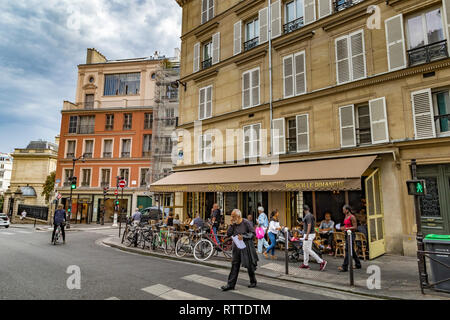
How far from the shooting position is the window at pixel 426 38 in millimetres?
9359

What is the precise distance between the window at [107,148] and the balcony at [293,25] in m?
25.1

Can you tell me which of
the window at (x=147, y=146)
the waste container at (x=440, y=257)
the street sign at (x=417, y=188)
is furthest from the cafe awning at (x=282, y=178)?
the window at (x=147, y=146)

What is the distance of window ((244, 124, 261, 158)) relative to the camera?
1372 centimetres

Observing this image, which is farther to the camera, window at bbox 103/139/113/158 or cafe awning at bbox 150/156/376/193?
window at bbox 103/139/113/158

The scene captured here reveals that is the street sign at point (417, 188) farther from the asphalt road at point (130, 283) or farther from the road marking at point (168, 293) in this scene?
the road marking at point (168, 293)

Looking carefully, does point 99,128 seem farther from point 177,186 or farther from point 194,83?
point 177,186

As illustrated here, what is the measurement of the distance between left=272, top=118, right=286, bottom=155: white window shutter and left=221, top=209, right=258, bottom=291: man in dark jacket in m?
7.30

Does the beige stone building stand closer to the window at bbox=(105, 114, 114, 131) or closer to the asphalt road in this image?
the asphalt road

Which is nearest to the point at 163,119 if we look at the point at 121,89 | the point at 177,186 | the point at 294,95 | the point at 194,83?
the point at 121,89

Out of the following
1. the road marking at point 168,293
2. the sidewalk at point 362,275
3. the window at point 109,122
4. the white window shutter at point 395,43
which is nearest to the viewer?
the road marking at point 168,293

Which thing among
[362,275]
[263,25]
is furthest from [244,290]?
[263,25]

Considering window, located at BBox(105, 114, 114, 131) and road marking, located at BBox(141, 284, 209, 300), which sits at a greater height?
window, located at BBox(105, 114, 114, 131)

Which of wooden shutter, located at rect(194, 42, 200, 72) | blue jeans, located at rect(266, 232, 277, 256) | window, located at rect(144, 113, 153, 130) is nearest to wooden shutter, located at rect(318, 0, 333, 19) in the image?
wooden shutter, located at rect(194, 42, 200, 72)

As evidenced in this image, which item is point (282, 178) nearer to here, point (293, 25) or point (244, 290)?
point (244, 290)
